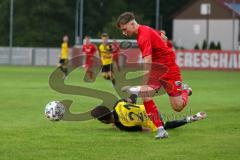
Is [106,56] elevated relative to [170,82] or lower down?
elevated

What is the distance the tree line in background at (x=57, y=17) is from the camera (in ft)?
268

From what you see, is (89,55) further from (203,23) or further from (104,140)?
(203,23)

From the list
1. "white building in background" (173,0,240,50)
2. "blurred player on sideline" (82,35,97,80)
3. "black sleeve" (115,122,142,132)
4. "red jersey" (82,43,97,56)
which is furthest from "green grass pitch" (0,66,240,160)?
"white building in background" (173,0,240,50)

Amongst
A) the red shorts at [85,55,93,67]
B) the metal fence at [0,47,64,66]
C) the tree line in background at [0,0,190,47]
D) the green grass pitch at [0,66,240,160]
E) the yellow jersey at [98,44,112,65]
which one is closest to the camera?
the green grass pitch at [0,66,240,160]

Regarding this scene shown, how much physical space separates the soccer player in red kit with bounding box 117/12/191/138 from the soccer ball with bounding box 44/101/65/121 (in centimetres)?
150

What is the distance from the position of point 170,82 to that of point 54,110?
2.26 metres

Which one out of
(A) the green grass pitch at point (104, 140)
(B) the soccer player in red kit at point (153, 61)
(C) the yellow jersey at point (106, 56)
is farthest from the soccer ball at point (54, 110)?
(C) the yellow jersey at point (106, 56)

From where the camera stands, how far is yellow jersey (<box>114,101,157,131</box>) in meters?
12.9

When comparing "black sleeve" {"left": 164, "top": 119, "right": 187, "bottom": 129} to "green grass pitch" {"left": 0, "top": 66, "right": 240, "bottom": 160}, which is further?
"black sleeve" {"left": 164, "top": 119, "right": 187, "bottom": 129}

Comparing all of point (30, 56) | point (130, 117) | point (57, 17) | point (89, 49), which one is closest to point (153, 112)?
point (130, 117)

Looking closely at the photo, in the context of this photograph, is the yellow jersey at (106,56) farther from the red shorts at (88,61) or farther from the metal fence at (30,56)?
the metal fence at (30,56)

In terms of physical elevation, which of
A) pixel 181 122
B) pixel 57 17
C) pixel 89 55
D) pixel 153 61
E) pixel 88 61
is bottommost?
pixel 181 122

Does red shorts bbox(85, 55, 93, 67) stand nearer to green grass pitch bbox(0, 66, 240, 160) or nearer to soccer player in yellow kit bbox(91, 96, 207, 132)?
green grass pitch bbox(0, 66, 240, 160)

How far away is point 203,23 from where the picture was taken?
315 feet
